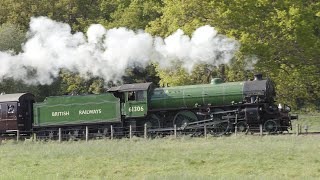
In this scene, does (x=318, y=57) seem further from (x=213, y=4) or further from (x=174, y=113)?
(x=174, y=113)

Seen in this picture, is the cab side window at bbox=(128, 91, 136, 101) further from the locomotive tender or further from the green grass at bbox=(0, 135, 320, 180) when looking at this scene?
the green grass at bbox=(0, 135, 320, 180)

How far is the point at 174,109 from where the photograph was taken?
105ft

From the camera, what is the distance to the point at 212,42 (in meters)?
35.2

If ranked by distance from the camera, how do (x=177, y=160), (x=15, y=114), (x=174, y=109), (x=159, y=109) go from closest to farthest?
(x=177, y=160) → (x=174, y=109) → (x=159, y=109) → (x=15, y=114)

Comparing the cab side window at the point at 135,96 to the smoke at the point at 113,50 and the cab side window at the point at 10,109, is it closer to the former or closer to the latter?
the smoke at the point at 113,50

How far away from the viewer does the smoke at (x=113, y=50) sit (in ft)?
118

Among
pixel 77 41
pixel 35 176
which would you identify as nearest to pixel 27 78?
pixel 77 41

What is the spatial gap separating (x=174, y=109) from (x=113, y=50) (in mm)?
7428

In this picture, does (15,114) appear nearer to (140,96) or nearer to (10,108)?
(10,108)

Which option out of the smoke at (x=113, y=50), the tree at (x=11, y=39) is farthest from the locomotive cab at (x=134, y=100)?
the tree at (x=11, y=39)

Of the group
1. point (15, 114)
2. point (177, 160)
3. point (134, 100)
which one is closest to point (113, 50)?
point (134, 100)

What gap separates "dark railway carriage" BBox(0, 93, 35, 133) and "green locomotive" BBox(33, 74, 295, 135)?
2.74ft

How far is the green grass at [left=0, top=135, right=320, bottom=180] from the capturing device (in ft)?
63.0

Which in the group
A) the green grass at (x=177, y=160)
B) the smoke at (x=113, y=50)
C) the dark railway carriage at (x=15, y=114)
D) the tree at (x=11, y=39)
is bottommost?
the green grass at (x=177, y=160)
